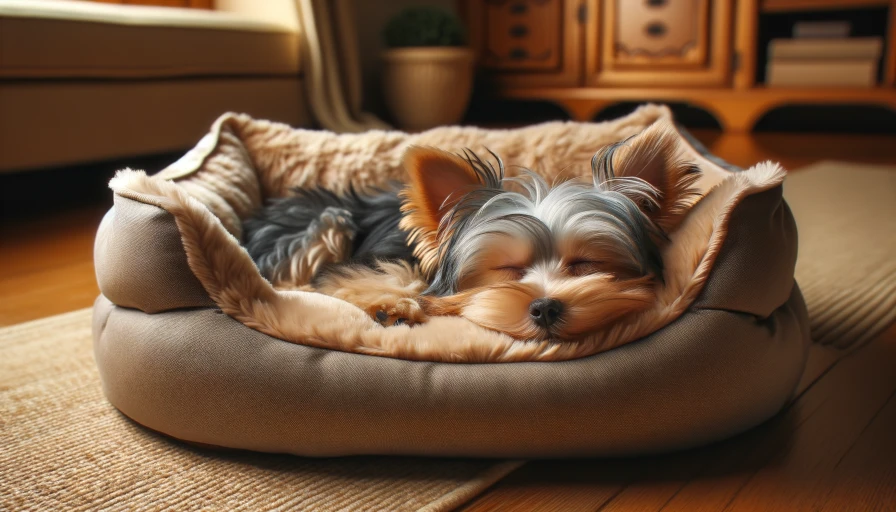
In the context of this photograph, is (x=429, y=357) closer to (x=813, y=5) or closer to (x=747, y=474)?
(x=747, y=474)

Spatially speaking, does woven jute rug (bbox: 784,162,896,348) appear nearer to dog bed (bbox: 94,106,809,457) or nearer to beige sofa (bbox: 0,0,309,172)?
dog bed (bbox: 94,106,809,457)

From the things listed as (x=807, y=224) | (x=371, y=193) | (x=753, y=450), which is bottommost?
(x=807, y=224)

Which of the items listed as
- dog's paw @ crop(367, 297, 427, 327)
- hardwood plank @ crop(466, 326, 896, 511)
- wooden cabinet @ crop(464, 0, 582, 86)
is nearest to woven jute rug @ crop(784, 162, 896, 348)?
hardwood plank @ crop(466, 326, 896, 511)

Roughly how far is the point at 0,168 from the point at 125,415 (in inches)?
76.4

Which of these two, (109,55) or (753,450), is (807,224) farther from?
(109,55)

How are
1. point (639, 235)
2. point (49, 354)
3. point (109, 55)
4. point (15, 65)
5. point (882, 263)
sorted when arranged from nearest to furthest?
point (639, 235) < point (49, 354) < point (882, 263) < point (15, 65) < point (109, 55)

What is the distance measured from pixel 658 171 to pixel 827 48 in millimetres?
4295

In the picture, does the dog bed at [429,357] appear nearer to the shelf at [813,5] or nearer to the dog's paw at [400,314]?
the dog's paw at [400,314]

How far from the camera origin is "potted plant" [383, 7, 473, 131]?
5.13m

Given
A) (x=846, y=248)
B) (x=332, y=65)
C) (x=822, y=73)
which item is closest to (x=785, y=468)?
(x=846, y=248)

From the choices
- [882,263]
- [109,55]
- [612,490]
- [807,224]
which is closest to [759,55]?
[807,224]

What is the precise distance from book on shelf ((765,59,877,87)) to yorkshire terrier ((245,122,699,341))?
416 cm

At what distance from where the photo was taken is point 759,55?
218 inches

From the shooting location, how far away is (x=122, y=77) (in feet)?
11.1
